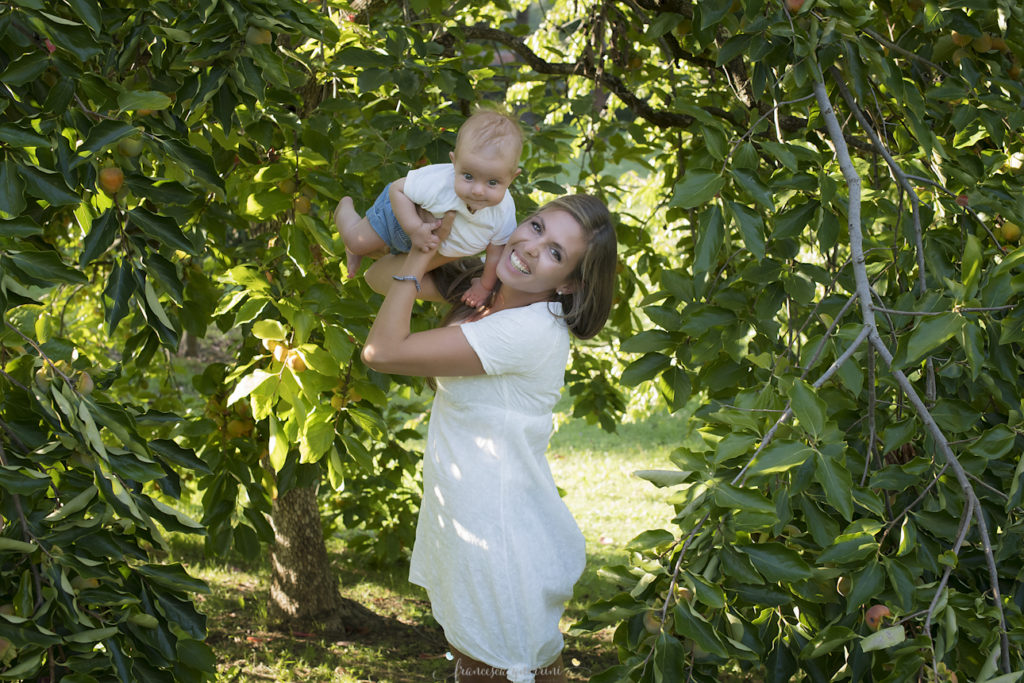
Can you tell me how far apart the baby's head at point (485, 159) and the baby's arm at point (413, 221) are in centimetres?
9

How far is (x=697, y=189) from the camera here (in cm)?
166

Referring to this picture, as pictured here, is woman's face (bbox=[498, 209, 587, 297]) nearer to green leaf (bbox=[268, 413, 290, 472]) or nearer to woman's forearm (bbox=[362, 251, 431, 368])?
woman's forearm (bbox=[362, 251, 431, 368])

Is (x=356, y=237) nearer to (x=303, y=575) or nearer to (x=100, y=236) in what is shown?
(x=100, y=236)

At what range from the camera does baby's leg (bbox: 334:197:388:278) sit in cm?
189

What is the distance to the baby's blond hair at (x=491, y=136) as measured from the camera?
5.46ft

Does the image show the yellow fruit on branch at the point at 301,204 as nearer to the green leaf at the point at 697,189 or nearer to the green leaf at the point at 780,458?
the green leaf at the point at 697,189

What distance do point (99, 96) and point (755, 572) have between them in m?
1.33

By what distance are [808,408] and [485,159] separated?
0.69 m

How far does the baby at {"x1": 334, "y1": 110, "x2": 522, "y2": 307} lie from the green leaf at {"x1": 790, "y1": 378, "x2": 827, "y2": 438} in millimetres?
634

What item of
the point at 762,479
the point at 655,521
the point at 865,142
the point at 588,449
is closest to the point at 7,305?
the point at 762,479

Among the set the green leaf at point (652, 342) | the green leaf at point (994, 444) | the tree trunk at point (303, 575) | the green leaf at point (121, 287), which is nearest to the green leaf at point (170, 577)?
the green leaf at point (121, 287)

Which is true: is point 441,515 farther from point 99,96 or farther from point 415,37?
point 415,37

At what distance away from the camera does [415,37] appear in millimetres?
2387

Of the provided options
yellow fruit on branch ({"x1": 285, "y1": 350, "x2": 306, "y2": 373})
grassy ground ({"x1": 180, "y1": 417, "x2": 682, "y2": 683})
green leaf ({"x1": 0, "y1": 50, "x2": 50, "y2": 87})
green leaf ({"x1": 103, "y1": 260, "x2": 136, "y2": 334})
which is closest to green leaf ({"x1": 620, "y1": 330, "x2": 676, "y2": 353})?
yellow fruit on branch ({"x1": 285, "y1": 350, "x2": 306, "y2": 373})
